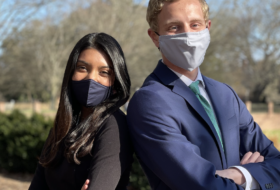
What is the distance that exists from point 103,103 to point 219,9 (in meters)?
11.6

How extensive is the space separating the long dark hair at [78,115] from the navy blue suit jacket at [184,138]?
0.25m

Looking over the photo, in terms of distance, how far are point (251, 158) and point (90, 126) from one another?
37.4 inches

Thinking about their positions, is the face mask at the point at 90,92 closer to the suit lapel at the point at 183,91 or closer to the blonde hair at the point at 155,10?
the suit lapel at the point at 183,91

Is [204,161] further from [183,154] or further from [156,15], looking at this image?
[156,15]

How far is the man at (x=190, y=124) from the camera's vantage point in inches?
58.5

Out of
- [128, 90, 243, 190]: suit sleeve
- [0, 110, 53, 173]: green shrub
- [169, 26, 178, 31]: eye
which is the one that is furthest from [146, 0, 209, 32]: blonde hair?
[0, 110, 53, 173]: green shrub

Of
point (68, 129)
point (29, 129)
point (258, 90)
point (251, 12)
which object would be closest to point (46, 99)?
point (258, 90)

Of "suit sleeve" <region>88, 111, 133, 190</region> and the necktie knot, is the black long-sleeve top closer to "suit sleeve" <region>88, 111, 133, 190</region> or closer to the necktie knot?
"suit sleeve" <region>88, 111, 133, 190</region>

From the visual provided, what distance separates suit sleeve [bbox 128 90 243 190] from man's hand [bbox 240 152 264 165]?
257 millimetres

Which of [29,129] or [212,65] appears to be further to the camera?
[212,65]

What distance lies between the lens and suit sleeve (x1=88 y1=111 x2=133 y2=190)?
5.34 ft

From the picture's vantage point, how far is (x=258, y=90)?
27.0 m

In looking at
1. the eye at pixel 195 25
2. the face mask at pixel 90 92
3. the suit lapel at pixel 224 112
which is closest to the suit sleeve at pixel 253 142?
the suit lapel at pixel 224 112

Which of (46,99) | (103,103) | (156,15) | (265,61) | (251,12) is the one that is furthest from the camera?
(46,99)
